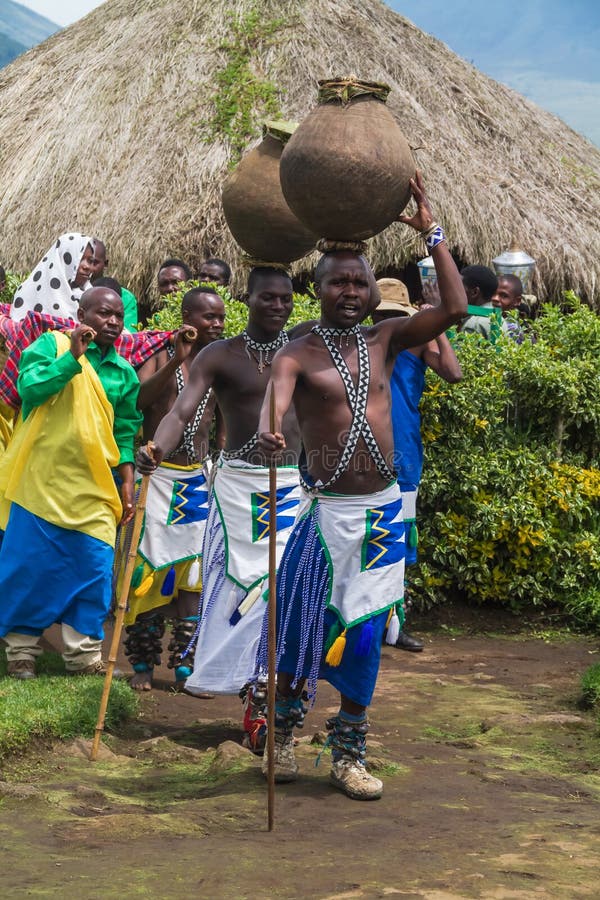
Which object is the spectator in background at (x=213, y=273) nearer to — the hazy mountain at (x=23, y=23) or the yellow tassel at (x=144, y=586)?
the yellow tassel at (x=144, y=586)

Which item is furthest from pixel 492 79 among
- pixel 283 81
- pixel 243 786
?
pixel 243 786

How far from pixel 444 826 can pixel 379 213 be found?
2.26m

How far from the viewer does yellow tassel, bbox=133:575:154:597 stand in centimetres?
627

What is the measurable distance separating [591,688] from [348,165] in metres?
3.09

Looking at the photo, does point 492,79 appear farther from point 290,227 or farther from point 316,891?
point 316,891

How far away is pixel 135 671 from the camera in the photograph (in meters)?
6.44

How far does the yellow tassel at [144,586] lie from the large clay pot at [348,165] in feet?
7.68

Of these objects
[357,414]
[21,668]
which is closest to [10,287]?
[21,668]

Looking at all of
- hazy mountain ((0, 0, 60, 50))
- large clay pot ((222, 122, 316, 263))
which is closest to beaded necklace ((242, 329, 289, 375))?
large clay pot ((222, 122, 316, 263))

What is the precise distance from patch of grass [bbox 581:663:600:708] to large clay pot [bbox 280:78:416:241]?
2.75 m

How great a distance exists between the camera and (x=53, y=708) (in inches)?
209

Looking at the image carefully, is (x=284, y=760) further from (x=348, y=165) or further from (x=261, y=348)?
(x=348, y=165)

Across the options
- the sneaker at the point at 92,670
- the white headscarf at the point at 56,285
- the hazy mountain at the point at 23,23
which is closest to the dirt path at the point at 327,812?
the sneaker at the point at 92,670

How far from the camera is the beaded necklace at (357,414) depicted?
15.5 feet
